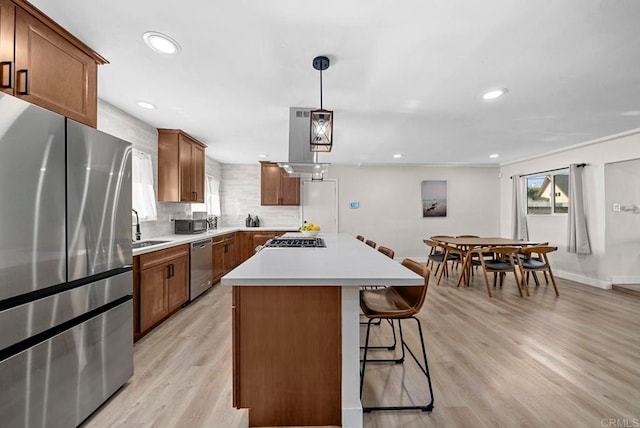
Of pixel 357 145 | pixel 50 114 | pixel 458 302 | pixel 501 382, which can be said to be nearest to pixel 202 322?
pixel 50 114

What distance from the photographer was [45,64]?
63.1 inches

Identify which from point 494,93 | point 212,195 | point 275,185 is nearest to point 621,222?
point 494,93

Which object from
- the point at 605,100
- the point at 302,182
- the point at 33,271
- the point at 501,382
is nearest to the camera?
the point at 33,271

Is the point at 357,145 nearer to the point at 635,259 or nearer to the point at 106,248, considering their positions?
the point at 106,248

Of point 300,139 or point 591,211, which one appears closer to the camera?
point 300,139

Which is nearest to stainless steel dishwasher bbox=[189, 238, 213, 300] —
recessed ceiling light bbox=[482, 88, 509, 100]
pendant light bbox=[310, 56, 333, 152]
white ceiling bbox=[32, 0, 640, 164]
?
white ceiling bbox=[32, 0, 640, 164]

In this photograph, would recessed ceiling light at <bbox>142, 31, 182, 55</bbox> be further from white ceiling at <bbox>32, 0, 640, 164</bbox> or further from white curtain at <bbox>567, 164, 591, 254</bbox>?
white curtain at <bbox>567, 164, 591, 254</bbox>

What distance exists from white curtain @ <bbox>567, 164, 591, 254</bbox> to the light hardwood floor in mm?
1451

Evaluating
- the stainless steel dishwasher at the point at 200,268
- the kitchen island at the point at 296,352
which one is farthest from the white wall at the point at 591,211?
the stainless steel dishwasher at the point at 200,268

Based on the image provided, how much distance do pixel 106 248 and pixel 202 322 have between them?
1638 millimetres

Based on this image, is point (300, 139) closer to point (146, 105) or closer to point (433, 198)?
point (146, 105)

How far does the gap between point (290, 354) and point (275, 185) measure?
4.85 metres

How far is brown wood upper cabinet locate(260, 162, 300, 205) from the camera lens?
6027 millimetres

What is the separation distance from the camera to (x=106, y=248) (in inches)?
65.1
